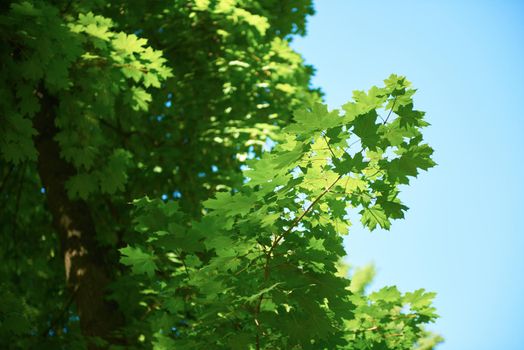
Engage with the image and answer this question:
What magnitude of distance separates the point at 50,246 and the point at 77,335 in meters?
2.78

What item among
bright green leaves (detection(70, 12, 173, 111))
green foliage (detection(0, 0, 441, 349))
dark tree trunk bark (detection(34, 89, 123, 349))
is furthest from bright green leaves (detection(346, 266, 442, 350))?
bright green leaves (detection(70, 12, 173, 111))

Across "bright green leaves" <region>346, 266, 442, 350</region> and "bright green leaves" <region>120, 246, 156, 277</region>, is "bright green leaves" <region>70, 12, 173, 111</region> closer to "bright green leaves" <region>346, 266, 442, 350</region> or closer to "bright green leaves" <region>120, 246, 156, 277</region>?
"bright green leaves" <region>120, 246, 156, 277</region>

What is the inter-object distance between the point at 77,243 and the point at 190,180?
1470 millimetres

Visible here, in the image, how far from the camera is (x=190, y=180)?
19.6 feet

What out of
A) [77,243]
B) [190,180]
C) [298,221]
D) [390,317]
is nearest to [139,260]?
[298,221]

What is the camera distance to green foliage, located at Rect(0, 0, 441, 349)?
256 centimetres

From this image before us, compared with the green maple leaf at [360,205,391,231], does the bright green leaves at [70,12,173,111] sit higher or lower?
higher

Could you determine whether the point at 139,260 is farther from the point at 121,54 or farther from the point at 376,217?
the point at 121,54

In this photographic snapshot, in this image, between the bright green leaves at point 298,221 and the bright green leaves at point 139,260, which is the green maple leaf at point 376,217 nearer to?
the bright green leaves at point 298,221

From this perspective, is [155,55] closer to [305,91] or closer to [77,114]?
[77,114]

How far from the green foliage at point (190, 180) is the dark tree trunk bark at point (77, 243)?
0.07 feet

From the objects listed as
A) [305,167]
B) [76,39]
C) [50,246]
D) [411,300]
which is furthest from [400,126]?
[50,246]

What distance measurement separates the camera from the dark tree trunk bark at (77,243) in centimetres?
495

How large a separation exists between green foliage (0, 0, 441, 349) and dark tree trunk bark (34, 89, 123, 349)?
0.07 ft
